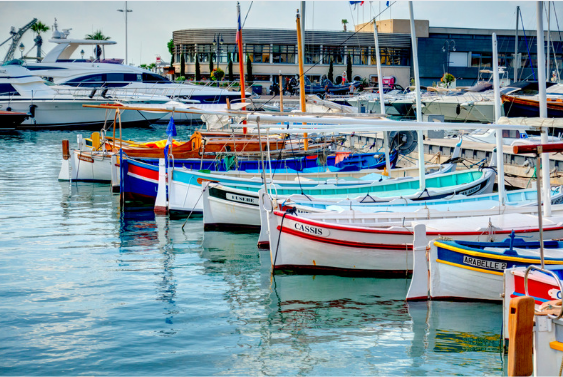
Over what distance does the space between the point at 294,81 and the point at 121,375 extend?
69.2 metres

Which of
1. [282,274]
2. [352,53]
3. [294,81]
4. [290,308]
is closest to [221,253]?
[282,274]

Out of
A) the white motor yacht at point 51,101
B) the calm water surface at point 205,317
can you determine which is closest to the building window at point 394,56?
the white motor yacht at point 51,101

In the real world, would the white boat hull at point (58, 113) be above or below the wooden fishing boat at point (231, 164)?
above

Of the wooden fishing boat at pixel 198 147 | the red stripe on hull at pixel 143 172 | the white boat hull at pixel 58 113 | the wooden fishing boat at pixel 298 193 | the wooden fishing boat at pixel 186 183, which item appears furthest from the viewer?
the white boat hull at pixel 58 113

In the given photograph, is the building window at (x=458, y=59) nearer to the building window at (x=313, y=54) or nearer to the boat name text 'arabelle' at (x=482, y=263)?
the building window at (x=313, y=54)

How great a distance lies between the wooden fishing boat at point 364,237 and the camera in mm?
13266

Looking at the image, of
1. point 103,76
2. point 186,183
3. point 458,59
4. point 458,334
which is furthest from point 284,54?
point 458,334

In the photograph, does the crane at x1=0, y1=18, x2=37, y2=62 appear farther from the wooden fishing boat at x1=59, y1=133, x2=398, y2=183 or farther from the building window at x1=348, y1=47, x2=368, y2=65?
the wooden fishing boat at x1=59, y1=133, x2=398, y2=183

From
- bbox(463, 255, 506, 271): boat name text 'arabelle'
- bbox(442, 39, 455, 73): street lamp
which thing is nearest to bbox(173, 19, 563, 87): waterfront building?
bbox(442, 39, 455, 73): street lamp

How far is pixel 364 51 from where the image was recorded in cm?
8788

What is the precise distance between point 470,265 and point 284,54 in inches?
3037

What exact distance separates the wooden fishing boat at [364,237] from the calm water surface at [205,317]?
1.14 feet

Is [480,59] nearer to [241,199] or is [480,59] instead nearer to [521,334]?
[241,199]

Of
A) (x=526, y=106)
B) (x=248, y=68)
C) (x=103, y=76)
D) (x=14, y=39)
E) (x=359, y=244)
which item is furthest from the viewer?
(x=248, y=68)
